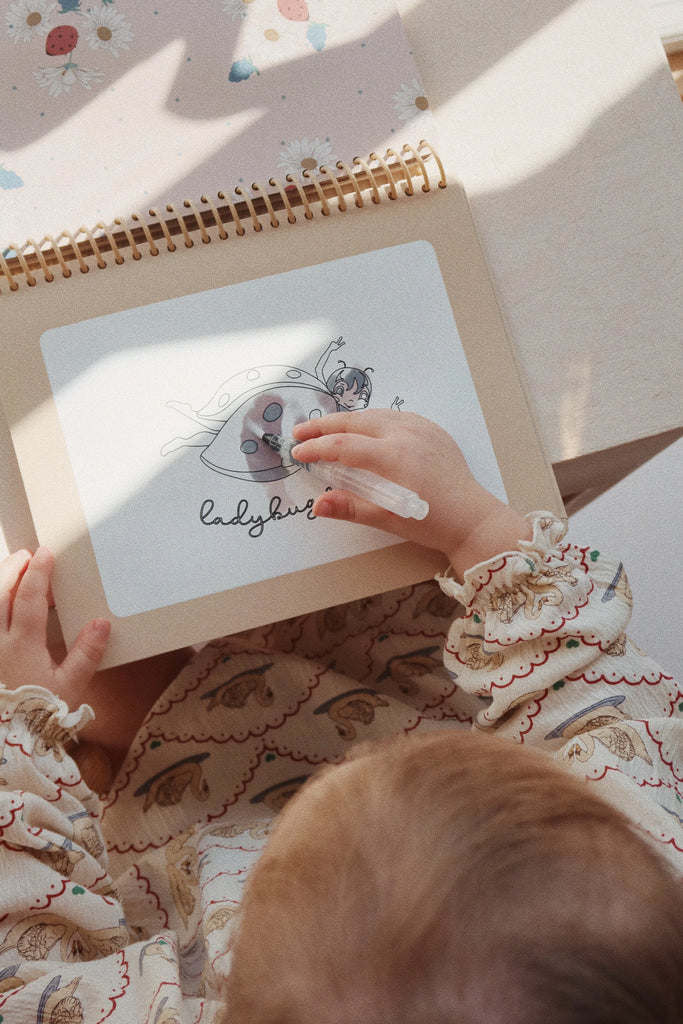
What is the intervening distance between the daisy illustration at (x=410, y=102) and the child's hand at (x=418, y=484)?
0.25m

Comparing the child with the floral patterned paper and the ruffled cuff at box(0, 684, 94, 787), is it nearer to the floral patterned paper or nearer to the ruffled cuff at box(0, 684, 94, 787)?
the ruffled cuff at box(0, 684, 94, 787)

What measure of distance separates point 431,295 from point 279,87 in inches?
8.2

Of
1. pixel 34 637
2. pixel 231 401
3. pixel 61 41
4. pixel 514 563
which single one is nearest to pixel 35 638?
pixel 34 637

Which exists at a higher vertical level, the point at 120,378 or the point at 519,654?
the point at 120,378

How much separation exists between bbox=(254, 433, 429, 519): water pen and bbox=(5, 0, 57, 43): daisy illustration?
370 millimetres

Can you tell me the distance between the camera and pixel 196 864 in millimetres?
607

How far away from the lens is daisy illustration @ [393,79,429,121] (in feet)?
2.05

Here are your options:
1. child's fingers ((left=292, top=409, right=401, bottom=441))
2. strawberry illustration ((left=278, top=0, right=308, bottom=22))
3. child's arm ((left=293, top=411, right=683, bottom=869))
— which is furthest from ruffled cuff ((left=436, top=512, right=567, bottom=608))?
strawberry illustration ((left=278, top=0, right=308, bottom=22))

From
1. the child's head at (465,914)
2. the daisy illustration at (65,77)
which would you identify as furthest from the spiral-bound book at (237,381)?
the child's head at (465,914)

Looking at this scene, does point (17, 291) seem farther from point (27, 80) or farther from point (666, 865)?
point (666, 865)

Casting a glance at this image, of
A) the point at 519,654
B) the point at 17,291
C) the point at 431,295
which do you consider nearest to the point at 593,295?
the point at 431,295

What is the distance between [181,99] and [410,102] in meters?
0.17

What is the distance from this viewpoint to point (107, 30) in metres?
0.64

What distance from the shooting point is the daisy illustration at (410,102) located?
0.62m
